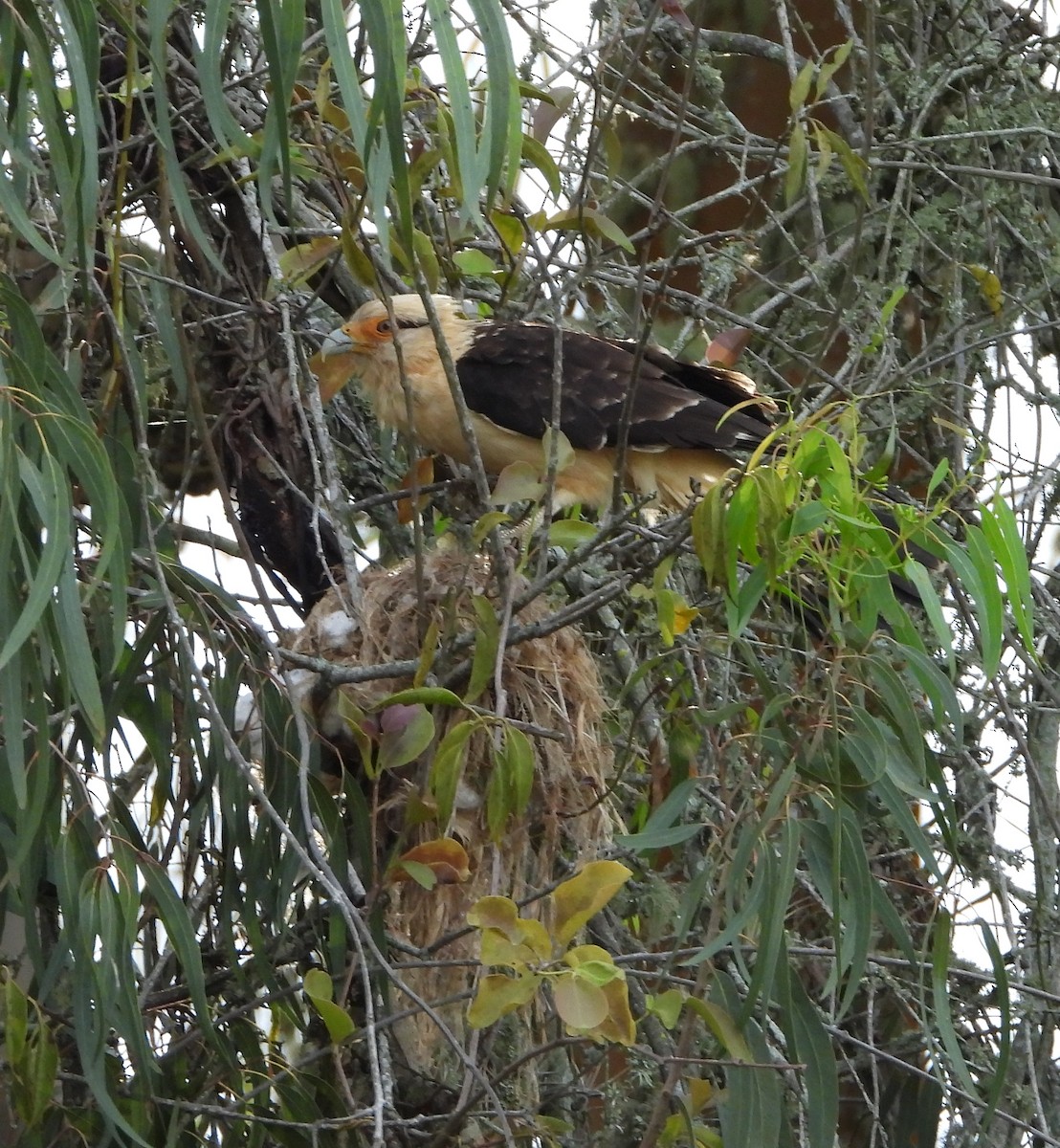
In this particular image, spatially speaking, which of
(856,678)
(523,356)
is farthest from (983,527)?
(523,356)

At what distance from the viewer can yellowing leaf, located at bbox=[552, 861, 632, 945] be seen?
184cm

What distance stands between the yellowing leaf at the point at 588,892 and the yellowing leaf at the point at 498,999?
76mm

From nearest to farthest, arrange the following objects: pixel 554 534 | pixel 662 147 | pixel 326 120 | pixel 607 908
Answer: pixel 326 120
pixel 554 534
pixel 607 908
pixel 662 147

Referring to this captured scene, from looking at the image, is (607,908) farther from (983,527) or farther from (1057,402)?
(1057,402)

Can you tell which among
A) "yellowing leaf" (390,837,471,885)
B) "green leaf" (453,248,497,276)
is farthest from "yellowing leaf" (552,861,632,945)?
"green leaf" (453,248,497,276)

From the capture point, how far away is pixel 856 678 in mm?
2062

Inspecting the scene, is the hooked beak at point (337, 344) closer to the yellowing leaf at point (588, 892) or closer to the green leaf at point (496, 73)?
the green leaf at point (496, 73)

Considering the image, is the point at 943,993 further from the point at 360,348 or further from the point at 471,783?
the point at 360,348

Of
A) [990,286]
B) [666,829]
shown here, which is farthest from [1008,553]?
[990,286]

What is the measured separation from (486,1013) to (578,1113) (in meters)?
1.33

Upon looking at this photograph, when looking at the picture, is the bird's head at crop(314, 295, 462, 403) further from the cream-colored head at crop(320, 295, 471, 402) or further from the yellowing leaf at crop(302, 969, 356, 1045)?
the yellowing leaf at crop(302, 969, 356, 1045)

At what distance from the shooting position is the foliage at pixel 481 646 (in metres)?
1.90

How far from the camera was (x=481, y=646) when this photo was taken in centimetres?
221

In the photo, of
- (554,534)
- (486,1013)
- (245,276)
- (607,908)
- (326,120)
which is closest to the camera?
(486,1013)
